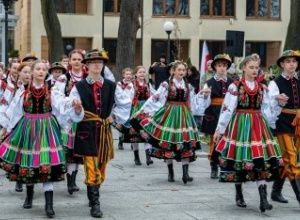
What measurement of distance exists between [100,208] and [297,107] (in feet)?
9.35

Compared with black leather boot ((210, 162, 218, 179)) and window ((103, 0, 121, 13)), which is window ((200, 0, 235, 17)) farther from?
black leather boot ((210, 162, 218, 179))

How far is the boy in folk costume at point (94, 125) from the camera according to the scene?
8398 mm

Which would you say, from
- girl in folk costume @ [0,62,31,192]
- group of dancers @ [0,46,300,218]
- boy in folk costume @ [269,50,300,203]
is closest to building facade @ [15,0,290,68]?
girl in folk costume @ [0,62,31,192]

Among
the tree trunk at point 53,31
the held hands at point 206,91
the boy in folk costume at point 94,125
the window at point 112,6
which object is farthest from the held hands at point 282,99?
the window at point 112,6

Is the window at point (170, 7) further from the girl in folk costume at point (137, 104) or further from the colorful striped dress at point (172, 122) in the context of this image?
the colorful striped dress at point (172, 122)

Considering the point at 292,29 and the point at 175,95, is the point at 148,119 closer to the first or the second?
the point at 175,95

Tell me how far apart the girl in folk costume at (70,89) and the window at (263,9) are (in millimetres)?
35042

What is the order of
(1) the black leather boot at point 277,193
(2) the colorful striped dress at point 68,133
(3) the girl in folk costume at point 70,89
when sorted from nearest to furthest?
1. (1) the black leather boot at point 277,193
2. (2) the colorful striped dress at point 68,133
3. (3) the girl in folk costume at point 70,89

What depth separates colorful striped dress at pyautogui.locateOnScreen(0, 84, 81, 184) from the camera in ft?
27.2

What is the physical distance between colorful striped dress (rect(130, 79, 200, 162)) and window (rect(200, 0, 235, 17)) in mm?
32833

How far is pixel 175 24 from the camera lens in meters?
39.5

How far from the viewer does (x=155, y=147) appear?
36.7 ft

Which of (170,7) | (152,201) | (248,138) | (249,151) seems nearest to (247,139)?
(248,138)

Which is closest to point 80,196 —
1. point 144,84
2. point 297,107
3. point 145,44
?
point 297,107
